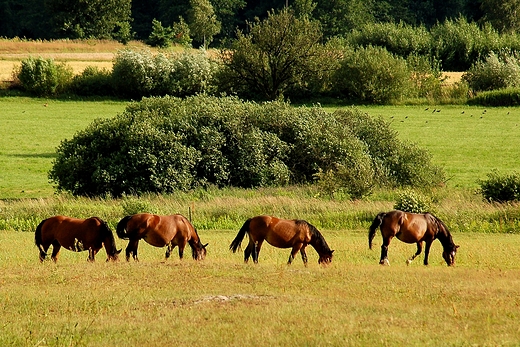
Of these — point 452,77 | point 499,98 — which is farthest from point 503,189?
point 452,77

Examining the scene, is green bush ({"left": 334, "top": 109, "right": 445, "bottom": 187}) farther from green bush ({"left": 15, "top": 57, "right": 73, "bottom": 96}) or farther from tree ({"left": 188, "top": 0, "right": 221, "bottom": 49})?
tree ({"left": 188, "top": 0, "right": 221, "bottom": 49})

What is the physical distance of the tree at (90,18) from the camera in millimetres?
133000

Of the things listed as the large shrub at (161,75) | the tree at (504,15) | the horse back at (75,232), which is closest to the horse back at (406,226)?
the horse back at (75,232)

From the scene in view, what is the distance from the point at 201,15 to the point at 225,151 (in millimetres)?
93091

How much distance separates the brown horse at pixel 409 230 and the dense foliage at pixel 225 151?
17.3 m

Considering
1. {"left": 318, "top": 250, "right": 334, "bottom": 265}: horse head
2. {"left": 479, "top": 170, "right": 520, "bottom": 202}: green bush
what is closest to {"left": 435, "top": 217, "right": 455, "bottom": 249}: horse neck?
{"left": 318, "top": 250, "right": 334, "bottom": 265}: horse head

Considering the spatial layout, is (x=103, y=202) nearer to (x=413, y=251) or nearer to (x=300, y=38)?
(x=413, y=251)

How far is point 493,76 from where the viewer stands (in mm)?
90562

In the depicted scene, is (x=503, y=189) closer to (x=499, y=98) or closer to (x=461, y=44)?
(x=499, y=98)

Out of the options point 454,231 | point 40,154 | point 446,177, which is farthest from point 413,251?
point 40,154

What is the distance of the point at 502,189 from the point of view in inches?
1505

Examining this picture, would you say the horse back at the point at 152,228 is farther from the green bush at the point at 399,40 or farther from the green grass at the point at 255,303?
the green bush at the point at 399,40

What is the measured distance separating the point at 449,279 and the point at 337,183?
20.8 m

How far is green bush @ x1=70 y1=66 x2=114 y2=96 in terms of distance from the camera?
88.1 m
